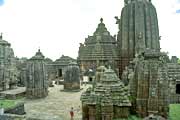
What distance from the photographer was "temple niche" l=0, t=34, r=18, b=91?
28.9 metres

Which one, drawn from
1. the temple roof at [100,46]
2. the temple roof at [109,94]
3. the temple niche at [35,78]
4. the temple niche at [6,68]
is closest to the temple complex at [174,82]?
the temple roof at [109,94]

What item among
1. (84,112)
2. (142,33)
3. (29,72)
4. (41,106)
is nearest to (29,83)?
→ (29,72)

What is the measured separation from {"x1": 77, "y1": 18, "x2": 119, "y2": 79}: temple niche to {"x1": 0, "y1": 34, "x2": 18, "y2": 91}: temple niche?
1180 centimetres

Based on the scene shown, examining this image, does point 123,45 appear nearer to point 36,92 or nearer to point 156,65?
point 36,92

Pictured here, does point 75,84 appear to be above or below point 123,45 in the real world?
below

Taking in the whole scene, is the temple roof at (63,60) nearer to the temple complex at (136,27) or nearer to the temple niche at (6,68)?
the temple complex at (136,27)

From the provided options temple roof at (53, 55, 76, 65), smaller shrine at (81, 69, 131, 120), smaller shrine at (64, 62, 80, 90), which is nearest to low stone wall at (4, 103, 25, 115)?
smaller shrine at (81, 69, 131, 120)

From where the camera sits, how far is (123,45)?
1363 inches

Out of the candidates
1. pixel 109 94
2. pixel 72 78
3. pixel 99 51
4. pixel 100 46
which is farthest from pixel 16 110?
pixel 100 46

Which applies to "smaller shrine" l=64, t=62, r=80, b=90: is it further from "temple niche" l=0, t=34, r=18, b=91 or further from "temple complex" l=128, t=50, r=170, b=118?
"temple complex" l=128, t=50, r=170, b=118

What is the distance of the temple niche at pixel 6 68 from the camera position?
2888cm

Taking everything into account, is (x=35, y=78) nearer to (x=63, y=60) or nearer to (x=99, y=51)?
(x=99, y=51)

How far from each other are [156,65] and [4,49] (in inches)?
808

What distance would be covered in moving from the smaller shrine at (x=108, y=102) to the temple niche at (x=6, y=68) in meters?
16.7
